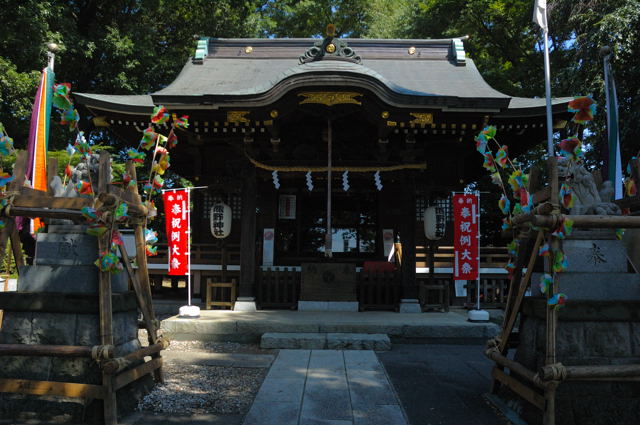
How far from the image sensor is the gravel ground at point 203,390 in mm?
3967

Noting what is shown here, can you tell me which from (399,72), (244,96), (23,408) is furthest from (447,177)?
(23,408)

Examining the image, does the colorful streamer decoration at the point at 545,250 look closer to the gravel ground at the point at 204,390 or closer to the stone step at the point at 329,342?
the gravel ground at the point at 204,390

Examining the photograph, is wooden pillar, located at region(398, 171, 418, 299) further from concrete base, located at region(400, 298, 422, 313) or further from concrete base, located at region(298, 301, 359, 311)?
concrete base, located at region(298, 301, 359, 311)

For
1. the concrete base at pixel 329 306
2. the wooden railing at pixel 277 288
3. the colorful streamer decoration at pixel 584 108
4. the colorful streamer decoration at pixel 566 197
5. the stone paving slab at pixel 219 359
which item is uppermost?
the colorful streamer decoration at pixel 584 108

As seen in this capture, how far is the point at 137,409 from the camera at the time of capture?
390 cm

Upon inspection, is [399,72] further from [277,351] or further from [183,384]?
[183,384]

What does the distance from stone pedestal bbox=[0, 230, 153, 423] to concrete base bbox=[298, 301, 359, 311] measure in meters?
5.10

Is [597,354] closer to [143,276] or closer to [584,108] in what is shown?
[584,108]

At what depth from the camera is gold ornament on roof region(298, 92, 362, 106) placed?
26.0ft

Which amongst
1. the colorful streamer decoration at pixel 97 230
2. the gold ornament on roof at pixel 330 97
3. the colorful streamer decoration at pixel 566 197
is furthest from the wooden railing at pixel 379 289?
the colorful streamer decoration at pixel 97 230

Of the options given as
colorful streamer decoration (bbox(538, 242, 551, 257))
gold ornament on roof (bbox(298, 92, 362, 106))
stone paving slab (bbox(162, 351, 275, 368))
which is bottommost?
stone paving slab (bbox(162, 351, 275, 368))

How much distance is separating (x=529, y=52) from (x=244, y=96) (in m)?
16.3

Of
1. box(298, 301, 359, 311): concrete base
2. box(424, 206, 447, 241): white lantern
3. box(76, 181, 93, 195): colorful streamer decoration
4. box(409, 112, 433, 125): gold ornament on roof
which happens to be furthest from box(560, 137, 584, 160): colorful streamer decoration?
box(298, 301, 359, 311): concrete base

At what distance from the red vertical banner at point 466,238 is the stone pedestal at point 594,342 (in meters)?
4.98
